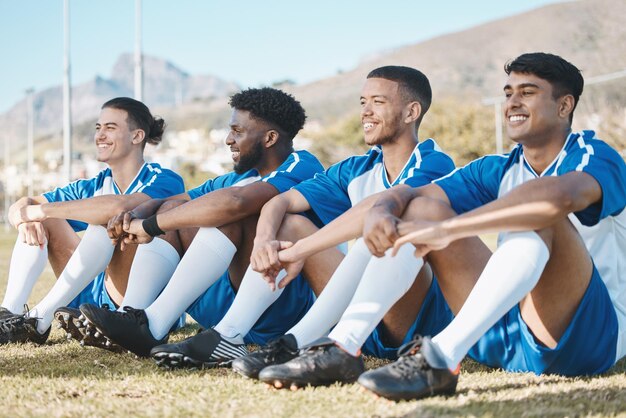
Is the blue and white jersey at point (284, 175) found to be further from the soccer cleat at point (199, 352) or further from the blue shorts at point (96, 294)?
the soccer cleat at point (199, 352)

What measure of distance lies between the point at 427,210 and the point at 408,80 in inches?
47.5

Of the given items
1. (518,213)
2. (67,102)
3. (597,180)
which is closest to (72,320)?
(518,213)

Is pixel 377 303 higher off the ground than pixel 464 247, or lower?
lower

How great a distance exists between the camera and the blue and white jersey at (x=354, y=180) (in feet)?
12.8

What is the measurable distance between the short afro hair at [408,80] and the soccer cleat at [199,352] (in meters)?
1.55

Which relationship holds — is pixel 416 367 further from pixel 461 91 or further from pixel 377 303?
pixel 461 91

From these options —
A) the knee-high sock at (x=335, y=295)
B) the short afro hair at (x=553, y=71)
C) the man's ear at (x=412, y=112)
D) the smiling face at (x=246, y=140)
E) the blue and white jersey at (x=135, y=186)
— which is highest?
the short afro hair at (x=553, y=71)

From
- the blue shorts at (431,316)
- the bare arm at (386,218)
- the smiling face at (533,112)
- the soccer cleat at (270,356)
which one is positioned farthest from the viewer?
the blue shorts at (431,316)

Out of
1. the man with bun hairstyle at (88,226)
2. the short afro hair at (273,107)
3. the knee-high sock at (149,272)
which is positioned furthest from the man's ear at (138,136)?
the knee-high sock at (149,272)

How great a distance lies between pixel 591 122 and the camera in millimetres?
41031

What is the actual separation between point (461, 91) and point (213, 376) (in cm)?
11586

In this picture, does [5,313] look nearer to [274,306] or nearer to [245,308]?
[274,306]

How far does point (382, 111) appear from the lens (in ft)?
13.0

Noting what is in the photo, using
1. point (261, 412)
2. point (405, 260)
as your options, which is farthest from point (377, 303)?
point (261, 412)
